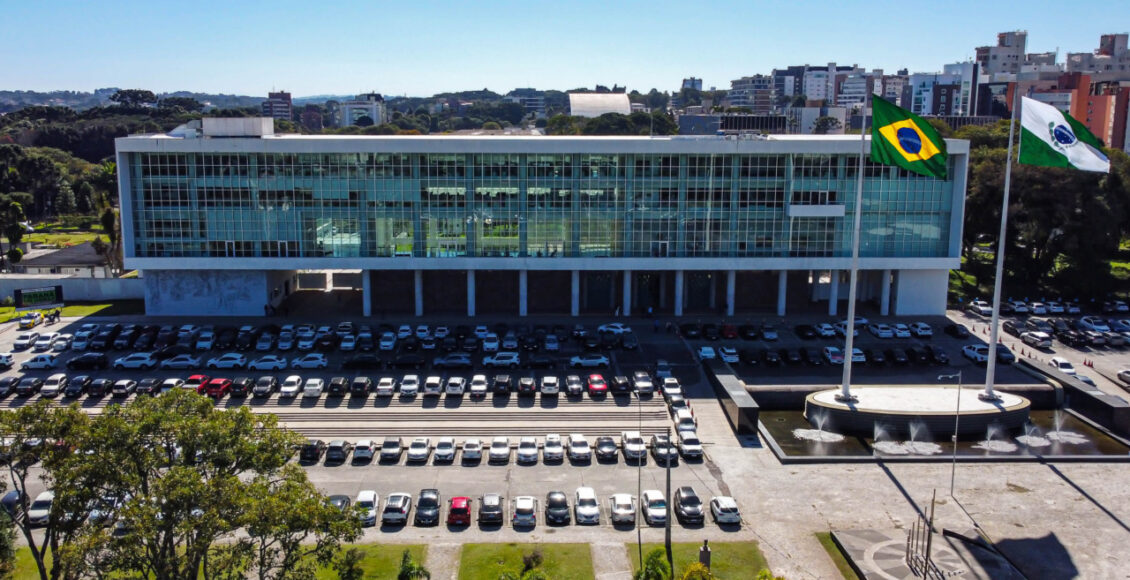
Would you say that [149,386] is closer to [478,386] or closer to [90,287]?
[478,386]

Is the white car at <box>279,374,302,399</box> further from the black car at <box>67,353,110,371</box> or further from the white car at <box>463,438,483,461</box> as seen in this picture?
the white car at <box>463,438,483,461</box>

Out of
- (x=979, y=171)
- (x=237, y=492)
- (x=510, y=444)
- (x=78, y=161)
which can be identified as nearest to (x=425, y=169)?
(x=510, y=444)

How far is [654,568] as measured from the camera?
3288 cm

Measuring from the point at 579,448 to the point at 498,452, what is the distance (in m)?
4.27

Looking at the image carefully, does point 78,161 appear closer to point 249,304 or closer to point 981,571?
point 249,304

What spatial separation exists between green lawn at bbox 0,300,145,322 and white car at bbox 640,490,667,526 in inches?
2076

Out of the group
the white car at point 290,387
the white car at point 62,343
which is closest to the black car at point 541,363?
the white car at point 290,387

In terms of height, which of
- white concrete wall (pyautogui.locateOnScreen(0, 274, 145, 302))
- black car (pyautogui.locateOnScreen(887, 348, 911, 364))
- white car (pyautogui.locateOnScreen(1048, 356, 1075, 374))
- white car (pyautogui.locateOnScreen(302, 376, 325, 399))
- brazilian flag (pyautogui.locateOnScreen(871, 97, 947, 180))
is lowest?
white car (pyautogui.locateOnScreen(302, 376, 325, 399))

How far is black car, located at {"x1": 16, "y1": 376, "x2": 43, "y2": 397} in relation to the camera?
5581 centimetres

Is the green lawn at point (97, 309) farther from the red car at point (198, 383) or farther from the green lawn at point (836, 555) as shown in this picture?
the green lawn at point (836, 555)

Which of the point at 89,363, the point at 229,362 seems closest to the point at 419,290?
the point at 229,362

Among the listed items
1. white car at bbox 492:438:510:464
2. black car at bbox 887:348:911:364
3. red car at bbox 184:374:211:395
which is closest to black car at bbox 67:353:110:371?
red car at bbox 184:374:211:395

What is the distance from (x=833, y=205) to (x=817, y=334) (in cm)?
1106

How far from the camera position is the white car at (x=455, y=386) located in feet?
183
